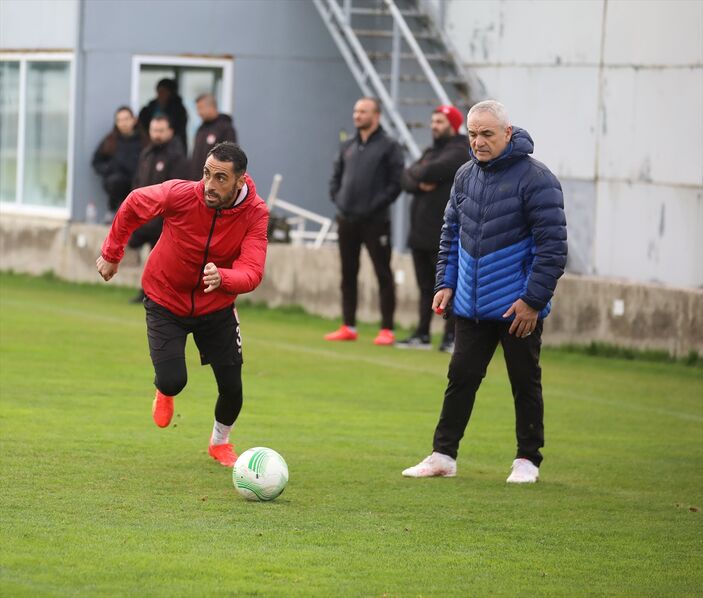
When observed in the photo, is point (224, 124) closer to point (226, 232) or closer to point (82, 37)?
Result: point (82, 37)

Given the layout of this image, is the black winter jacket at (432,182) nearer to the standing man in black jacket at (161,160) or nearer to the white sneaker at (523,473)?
the standing man in black jacket at (161,160)

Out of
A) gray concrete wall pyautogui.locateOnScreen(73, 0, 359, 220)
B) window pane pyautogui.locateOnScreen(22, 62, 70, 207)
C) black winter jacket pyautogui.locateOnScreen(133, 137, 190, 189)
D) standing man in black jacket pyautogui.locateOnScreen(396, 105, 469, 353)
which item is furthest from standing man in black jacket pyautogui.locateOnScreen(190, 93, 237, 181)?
window pane pyautogui.locateOnScreen(22, 62, 70, 207)

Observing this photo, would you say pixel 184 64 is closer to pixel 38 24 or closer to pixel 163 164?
pixel 38 24

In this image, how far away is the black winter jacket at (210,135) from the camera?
61.6 feet

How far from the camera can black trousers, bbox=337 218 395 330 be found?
16.4 m

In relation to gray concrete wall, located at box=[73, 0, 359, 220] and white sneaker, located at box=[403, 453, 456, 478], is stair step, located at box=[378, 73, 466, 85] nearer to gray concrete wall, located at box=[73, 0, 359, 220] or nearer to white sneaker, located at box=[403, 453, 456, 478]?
gray concrete wall, located at box=[73, 0, 359, 220]

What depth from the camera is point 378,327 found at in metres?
18.4

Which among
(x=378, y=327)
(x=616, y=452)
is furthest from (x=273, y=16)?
(x=616, y=452)

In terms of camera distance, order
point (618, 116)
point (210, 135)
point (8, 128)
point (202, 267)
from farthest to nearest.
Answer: point (8, 128)
point (210, 135)
point (618, 116)
point (202, 267)

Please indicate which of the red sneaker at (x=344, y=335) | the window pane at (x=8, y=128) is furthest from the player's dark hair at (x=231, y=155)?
the window pane at (x=8, y=128)

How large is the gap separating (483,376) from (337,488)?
1107mm

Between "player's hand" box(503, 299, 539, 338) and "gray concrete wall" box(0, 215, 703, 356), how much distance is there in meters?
6.88

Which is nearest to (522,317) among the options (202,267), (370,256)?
(202,267)

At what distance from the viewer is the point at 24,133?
947 inches
